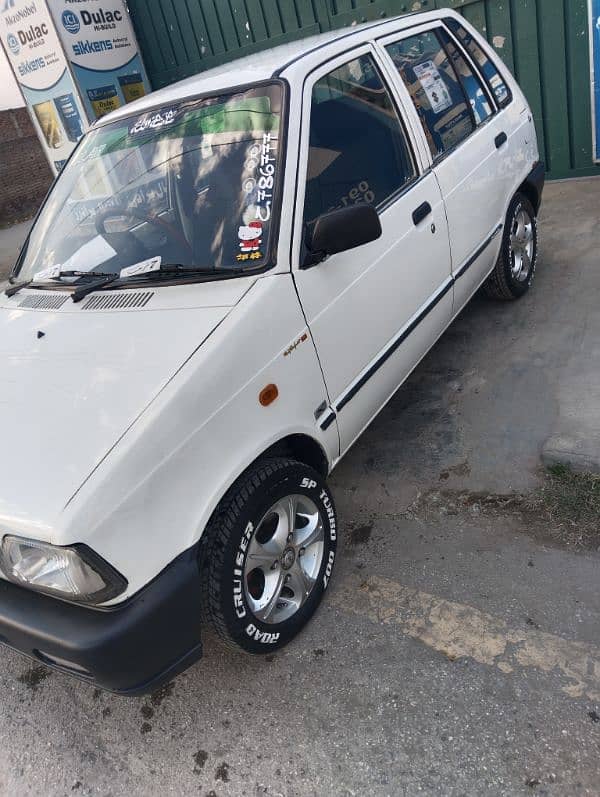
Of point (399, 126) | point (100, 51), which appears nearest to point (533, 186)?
point (399, 126)

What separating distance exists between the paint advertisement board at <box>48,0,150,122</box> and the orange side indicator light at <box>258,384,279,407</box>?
6716mm

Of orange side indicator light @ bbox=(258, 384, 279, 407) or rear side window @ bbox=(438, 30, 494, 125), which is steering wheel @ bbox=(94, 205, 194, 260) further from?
rear side window @ bbox=(438, 30, 494, 125)

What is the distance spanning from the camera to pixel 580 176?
21.2 ft

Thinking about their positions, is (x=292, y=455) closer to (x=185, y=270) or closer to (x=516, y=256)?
(x=185, y=270)

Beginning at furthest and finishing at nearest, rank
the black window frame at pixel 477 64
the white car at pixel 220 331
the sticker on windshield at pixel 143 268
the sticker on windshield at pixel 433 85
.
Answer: the black window frame at pixel 477 64 < the sticker on windshield at pixel 433 85 < the sticker on windshield at pixel 143 268 < the white car at pixel 220 331

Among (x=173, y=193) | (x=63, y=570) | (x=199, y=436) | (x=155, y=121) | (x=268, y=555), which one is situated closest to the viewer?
(x=63, y=570)

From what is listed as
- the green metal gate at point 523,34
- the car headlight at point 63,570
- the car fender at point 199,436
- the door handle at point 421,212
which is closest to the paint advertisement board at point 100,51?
the green metal gate at point 523,34

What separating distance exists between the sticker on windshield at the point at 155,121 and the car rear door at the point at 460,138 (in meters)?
1.20

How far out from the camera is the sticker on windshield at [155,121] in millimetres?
2980

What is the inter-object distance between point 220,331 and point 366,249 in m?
0.96

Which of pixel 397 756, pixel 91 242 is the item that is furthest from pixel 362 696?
pixel 91 242

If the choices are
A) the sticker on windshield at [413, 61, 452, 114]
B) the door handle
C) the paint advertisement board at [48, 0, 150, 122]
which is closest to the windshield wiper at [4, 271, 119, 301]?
the door handle

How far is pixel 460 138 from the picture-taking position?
373 centimetres

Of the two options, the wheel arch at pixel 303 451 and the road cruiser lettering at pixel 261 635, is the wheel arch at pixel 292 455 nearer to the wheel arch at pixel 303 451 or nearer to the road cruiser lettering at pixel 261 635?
the wheel arch at pixel 303 451
